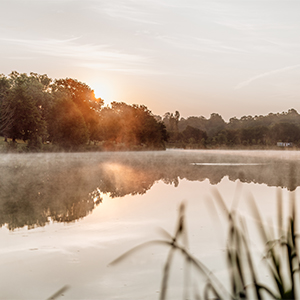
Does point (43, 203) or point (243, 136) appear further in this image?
point (243, 136)

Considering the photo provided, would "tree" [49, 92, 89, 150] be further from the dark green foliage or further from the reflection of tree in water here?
the reflection of tree in water

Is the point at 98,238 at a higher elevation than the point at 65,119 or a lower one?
lower

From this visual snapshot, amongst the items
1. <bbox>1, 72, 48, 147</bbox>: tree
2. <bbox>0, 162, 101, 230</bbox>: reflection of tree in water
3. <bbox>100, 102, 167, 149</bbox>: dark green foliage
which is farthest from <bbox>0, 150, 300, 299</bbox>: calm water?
<bbox>100, 102, 167, 149</bbox>: dark green foliage

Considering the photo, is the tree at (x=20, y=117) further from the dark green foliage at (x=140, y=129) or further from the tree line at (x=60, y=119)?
the dark green foliage at (x=140, y=129)

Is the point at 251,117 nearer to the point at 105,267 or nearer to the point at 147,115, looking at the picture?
the point at 147,115

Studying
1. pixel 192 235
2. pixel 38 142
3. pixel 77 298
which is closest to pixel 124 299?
pixel 77 298

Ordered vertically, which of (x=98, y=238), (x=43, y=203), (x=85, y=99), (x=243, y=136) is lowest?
(x=98, y=238)

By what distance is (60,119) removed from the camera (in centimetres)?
6512

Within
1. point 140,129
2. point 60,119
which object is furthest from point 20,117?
point 140,129

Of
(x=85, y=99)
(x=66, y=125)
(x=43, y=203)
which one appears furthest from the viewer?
(x=85, y=99)

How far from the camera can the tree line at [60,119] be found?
57250mm

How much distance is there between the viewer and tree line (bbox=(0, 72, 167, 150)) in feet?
188

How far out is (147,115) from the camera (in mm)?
98875

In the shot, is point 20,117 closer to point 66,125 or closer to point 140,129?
point 66,125
